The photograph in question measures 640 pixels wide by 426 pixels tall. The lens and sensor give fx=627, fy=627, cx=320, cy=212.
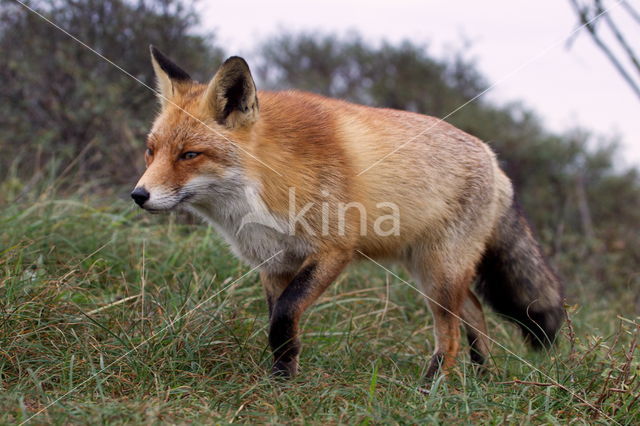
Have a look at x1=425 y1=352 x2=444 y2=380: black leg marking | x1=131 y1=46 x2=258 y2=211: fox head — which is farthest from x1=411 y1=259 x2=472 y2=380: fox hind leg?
x1=131 y1=46 x2=258 y2=211: fox head

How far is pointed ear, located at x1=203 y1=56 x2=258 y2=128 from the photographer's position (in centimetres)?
320

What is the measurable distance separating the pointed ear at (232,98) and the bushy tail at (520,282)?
1886 millimetres

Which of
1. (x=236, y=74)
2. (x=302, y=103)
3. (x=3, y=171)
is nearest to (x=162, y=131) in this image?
(x=236, y=74)

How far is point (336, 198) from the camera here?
11.3 ft

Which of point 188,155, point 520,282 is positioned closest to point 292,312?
point 188,155

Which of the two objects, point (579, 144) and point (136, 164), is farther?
point (579, 144)

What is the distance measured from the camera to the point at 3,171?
5.97 m

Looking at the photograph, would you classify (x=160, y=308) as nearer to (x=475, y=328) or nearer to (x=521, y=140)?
(x=475, y=328)

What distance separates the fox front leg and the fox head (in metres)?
0.62

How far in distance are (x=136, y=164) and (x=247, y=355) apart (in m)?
3.34

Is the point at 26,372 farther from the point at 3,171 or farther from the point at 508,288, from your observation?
the point at 3,171

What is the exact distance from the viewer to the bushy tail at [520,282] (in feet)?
13.0

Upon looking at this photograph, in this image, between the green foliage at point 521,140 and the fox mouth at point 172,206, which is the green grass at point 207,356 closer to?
the fox mouth at point 172,206

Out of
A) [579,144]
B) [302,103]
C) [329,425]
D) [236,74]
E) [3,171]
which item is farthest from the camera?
[579,144]
